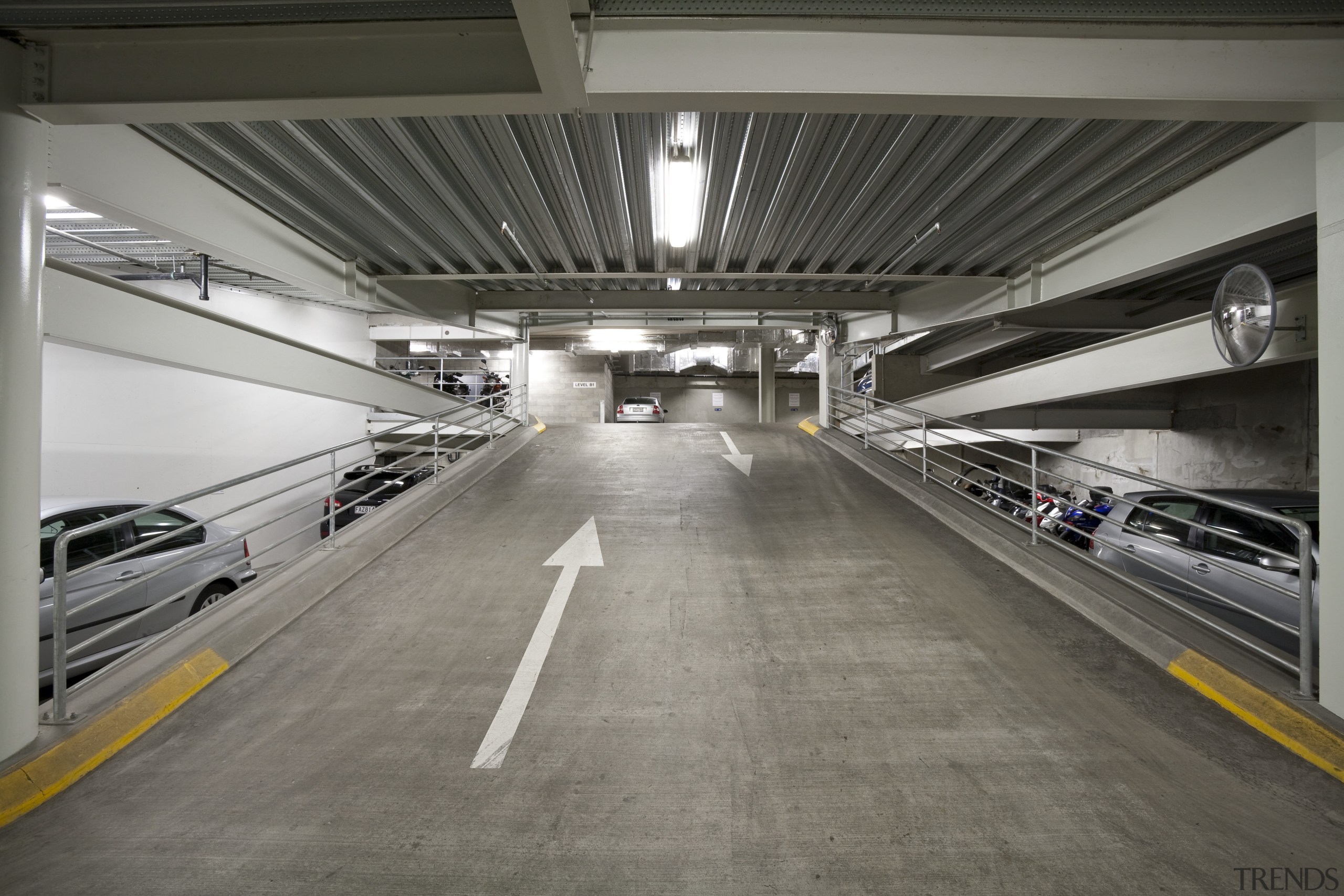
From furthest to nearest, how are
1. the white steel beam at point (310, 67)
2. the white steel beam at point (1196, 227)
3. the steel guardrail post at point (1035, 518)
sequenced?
the steel guardrail post at point (1035, 518)
the white steel beam at point (1196, 227)
the white steel beam at point (310, 67)

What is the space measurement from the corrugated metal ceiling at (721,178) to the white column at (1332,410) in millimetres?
1522

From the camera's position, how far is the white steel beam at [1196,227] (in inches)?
171

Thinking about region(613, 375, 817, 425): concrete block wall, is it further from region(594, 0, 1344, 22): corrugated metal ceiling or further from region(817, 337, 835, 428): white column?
region(594, 0, 1344, 22): corrugated metal ceiling

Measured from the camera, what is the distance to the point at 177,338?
15.9 feet

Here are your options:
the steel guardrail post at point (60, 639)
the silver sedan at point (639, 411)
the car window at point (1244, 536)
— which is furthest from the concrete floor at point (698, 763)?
the silver sedan at point (639, 411)

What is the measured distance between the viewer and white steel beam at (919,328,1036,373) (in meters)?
12.5

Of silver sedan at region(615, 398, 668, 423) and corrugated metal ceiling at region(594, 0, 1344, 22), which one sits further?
silver sedan at region(615, 398, 668, 423)

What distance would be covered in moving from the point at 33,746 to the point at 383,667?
65.1 inches

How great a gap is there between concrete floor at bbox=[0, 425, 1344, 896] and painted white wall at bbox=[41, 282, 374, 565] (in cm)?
644

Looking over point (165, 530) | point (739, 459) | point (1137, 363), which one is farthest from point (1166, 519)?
point (165, 530)

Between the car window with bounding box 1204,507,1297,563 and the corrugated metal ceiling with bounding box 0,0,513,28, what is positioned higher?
the corrugated metal ceiling with bounding box 0,0,513,28

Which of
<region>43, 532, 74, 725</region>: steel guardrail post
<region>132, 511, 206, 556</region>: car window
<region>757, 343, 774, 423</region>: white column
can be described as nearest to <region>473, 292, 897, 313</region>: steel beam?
<region>132, 511, 206, 556</region>: car window

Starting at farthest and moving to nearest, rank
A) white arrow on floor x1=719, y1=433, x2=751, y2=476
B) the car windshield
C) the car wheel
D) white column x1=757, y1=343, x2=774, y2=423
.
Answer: white column x1=757, y1=343, x2=774, y2=423 < white arrow on floor x1=719, y1=433, x2=751, y2=476 < the car wheel < the car windshield

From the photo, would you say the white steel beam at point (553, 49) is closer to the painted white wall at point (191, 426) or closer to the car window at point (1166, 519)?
the car window at point (1166, 519)
